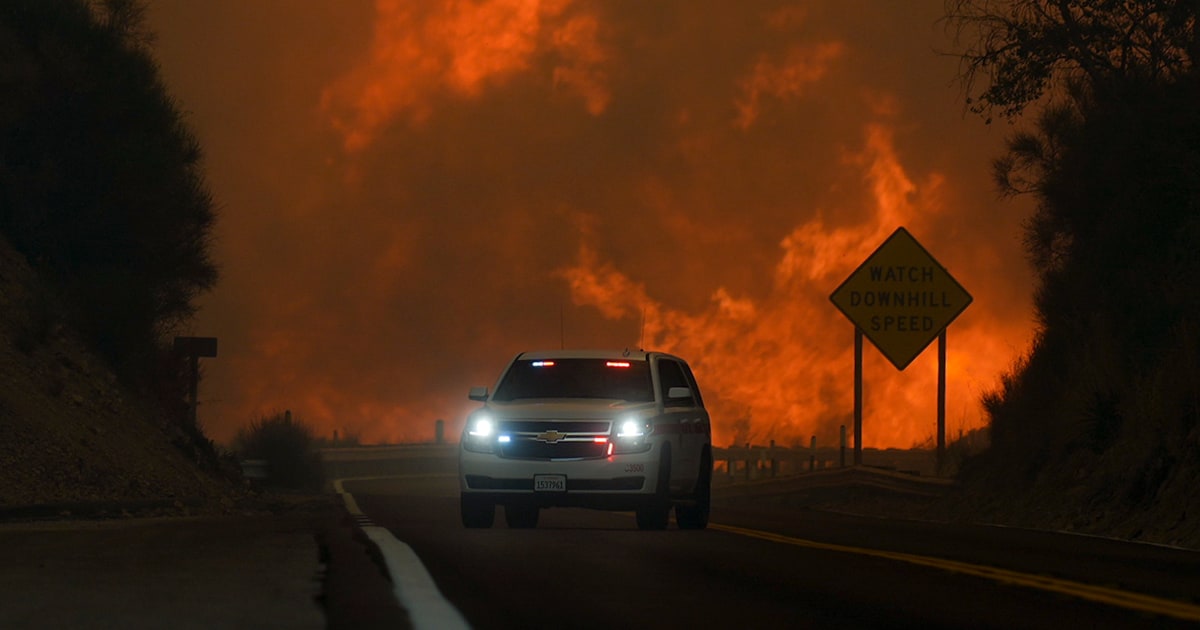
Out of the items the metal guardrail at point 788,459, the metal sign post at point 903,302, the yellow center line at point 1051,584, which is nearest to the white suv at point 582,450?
the yellow center line at point 1051,584

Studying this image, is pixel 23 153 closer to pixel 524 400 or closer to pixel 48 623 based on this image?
pixel 524 400

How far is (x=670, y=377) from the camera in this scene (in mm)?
22156

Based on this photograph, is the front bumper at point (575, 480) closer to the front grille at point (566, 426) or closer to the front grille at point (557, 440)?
the front grille at point (557, 440)

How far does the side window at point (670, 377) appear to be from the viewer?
21453 millimetres

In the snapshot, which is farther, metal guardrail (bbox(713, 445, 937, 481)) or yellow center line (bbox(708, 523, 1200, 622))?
metal guardrail (bbox(713, 445, 937, 481))

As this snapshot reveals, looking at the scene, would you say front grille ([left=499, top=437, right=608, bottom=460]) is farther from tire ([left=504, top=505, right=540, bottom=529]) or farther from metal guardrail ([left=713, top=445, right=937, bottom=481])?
metal guardrail ([left=713, top=445, right=937, bottom=481])

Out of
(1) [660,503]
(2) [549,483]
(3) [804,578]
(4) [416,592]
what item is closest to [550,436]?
(2) [549,483]

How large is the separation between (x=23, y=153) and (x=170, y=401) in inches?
253

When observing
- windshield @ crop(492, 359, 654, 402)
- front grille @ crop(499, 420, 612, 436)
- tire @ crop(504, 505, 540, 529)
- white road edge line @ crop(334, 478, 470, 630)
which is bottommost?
white road edge line @ crop(334, 478, 470, 630)

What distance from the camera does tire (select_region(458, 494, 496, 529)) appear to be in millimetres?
20312

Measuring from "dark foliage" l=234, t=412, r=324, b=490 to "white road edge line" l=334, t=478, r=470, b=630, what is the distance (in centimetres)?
3668

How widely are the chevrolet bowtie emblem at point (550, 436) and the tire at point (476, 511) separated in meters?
0.88

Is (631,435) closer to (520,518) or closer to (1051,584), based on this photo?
(520,518)

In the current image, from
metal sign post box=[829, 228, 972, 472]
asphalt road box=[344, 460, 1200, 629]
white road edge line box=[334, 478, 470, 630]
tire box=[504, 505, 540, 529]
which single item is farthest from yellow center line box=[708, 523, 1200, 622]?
metal sign post box=[829, 228, 972, 472]
